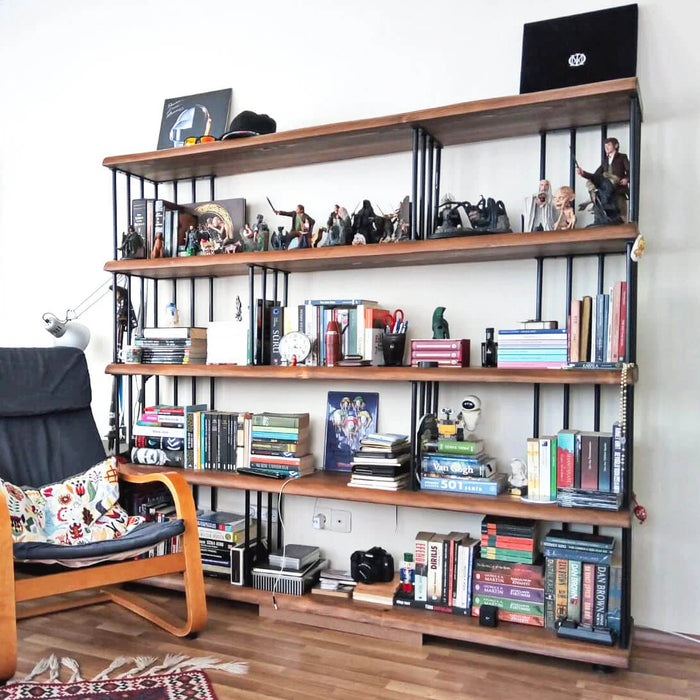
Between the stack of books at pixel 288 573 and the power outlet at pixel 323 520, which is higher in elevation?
the power outlet at pixel 323 520

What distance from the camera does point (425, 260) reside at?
2.70 metres

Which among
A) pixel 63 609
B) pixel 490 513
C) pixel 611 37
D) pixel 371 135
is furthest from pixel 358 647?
pixel 611 37

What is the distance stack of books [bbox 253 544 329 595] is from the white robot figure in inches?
31.5

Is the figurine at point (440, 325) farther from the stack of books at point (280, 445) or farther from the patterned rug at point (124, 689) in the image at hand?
the patterned rug at point (124, 689)

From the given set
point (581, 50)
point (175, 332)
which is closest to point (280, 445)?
point (175, 332)

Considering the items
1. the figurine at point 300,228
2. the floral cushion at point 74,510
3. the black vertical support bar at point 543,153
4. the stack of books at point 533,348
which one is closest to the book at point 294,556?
the floral cushion at point 74,510

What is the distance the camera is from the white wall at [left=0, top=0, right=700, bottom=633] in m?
2.47

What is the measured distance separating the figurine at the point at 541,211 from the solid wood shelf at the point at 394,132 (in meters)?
0.26

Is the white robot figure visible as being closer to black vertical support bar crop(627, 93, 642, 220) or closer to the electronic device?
the electronic device

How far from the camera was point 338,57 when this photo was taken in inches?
117

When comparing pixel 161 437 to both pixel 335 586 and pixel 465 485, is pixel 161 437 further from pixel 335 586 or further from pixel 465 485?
pixel 465 485

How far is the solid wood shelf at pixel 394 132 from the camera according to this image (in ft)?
7.61

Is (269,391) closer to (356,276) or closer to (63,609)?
(356,276)

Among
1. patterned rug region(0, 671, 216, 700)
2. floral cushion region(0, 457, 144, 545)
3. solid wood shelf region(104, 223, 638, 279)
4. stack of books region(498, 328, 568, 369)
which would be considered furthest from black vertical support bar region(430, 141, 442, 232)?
patterned rug region(0, 671, 216, 700)
